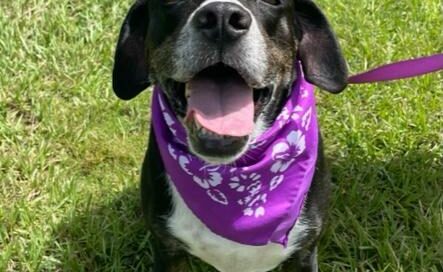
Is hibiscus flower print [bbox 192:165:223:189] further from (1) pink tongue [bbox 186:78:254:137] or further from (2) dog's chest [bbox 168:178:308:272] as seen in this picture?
(1) pink tongue [bbox 186:78:254:137]

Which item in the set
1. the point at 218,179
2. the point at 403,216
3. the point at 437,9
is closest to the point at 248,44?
the point at 218,179

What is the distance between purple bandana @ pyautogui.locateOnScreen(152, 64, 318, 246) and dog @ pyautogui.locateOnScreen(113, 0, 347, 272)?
0.17 ft

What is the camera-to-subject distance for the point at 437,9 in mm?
4426

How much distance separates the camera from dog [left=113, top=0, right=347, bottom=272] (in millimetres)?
2461

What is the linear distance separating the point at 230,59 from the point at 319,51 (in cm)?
45

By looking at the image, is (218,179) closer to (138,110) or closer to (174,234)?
(174,234)

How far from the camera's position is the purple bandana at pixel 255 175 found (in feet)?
9.18

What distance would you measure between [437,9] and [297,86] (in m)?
1.87

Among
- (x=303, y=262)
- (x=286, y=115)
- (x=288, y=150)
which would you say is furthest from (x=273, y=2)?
(x=303, y=262)

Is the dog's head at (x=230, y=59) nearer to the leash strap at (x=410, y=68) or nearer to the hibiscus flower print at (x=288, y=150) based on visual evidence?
the hibiscus flower print at (x=288, y=150)

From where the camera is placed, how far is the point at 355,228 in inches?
137

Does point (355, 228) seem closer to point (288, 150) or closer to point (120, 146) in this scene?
point (288, 150)

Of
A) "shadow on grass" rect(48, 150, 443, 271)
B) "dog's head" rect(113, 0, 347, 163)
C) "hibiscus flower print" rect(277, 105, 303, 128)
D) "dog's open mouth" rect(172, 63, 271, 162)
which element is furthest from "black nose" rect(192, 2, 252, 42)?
"shadow on grass" rect(48, 150, 443, 271)

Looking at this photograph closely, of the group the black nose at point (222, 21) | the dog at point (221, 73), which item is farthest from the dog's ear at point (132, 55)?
the black nose at point (222, 21)
